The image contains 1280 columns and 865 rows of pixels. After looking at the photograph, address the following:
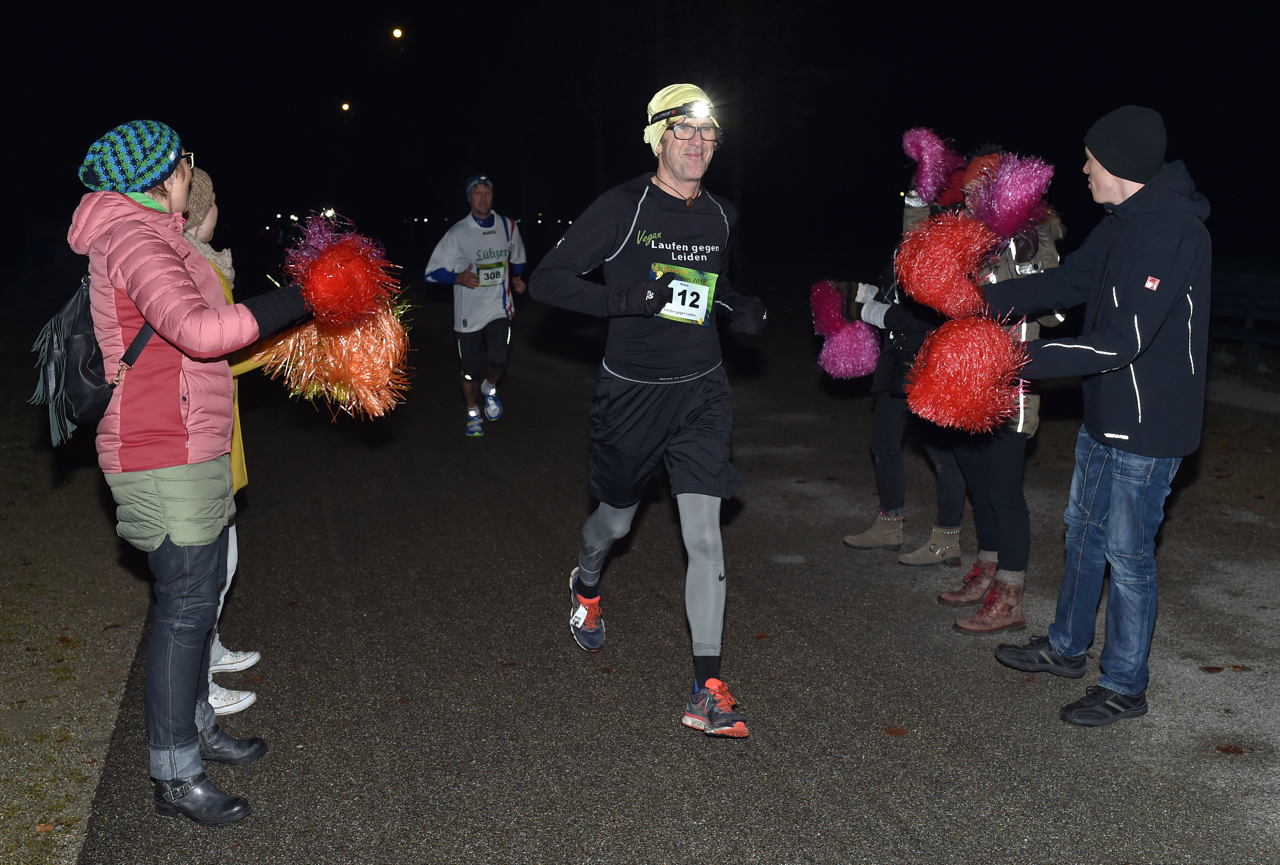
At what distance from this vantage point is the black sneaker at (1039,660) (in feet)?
15.3

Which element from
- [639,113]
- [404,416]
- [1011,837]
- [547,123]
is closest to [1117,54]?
[639,113]

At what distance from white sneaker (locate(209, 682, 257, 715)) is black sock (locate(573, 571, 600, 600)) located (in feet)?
4.99

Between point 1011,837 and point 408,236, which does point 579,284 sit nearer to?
point 1011,837

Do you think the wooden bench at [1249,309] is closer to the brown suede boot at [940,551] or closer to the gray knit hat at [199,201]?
the brown suede boot at [940,551]

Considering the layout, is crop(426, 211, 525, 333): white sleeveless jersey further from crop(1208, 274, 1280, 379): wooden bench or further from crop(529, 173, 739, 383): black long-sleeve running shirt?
crop(1208, 274, 1280, 379): wooden bench

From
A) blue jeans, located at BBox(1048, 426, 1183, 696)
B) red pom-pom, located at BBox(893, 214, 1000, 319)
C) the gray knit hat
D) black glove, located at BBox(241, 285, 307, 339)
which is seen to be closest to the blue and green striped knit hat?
black glove, located at BBox(241, 285, 307, 339)

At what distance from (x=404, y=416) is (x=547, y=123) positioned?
114 feet

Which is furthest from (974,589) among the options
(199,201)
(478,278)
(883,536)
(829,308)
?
(478,278)

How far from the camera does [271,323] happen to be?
3.50 meters

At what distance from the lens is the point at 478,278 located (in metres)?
9.73

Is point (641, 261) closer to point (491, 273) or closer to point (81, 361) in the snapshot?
point (81, 361)

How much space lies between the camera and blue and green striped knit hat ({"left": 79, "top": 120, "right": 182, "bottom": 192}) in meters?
3.40

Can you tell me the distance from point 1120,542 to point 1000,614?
1100 millimetres

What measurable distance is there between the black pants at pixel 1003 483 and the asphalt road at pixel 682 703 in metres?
0.43
